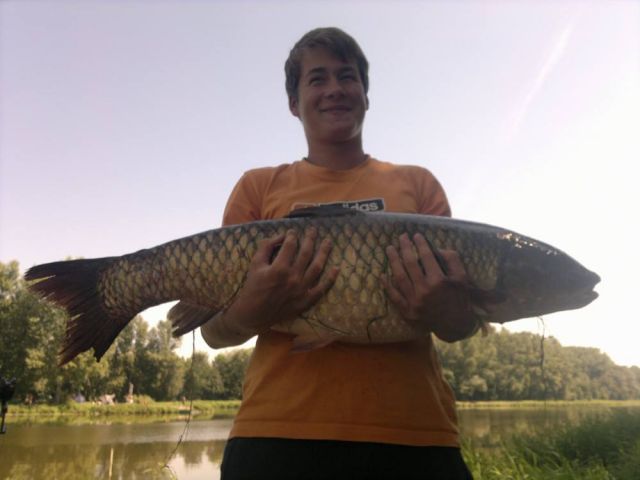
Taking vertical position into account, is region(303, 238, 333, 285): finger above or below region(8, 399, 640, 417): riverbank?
above

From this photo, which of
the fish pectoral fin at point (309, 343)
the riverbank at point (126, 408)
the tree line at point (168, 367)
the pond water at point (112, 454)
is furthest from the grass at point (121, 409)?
the fish pectoral fin at point (309, 343)

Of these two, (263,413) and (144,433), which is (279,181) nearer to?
(263,413)

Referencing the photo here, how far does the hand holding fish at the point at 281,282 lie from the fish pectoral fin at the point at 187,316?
0.20 meters

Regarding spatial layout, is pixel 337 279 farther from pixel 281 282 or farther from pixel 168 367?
pixel 168 367

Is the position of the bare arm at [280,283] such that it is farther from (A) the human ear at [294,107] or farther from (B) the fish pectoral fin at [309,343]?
(A) the human ear at [294,107]

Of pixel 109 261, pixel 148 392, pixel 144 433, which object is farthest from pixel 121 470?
pixel 148 392

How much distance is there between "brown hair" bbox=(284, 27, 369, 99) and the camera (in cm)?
235

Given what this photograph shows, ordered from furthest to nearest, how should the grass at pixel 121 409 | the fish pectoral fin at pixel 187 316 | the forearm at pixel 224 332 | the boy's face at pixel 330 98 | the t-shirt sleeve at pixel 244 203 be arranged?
the grass at pixel 121 409 < the boy's face at pixel 330 98 < the t-shirt sleeve at pixel 244 203 < the fish pectoral fin at pixel 187 316 < the forearm at pixel 224 332

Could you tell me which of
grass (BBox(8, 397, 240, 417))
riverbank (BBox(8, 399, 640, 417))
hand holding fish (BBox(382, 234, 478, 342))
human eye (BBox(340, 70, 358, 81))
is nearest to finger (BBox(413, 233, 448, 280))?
hand holding fish (BBox(382, 234, 478, 342))

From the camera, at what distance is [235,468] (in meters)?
1.51

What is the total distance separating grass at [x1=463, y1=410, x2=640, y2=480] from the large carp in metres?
4.84

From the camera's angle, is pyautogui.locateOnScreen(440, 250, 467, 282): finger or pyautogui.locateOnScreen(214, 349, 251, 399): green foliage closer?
pyautogui.locateOnScreen(440, 250, 467, 282): finger

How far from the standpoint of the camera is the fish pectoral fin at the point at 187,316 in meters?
1.87

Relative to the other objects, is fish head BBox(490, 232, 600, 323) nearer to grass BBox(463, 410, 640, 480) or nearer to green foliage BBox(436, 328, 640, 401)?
grass BBox(463, 410, 640, 480)
